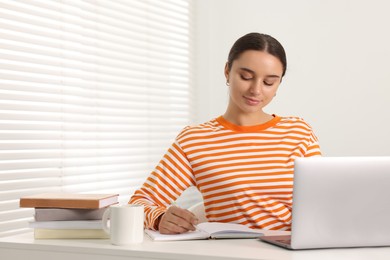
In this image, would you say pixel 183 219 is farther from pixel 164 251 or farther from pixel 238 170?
pixel 238 170

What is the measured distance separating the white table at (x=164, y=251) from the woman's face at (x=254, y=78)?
627 mm

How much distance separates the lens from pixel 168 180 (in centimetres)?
209

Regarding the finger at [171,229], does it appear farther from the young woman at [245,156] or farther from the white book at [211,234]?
the young woman at [245,156]

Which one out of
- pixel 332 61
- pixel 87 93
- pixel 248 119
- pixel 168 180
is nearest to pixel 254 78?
pixel 248 119

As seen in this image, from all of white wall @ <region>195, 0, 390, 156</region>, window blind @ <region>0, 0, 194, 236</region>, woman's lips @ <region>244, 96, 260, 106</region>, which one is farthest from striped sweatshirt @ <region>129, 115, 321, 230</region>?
white wall @ <region>195, 0, 390, 156</region>

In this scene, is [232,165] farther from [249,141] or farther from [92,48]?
[92,48]

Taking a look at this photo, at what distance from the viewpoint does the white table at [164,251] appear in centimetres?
135

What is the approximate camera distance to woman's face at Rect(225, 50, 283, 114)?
2.04 metres

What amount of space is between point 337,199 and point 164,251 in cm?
41

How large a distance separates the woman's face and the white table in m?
0.63

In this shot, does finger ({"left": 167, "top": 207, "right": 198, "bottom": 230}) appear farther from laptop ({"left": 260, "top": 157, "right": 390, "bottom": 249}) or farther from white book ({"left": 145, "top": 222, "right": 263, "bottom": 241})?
laptop ({"left": 260, "top": 157, "right": 390, "bottom": 249})

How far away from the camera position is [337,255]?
4.45ft

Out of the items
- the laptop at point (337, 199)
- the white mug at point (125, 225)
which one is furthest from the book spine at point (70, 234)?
the laptop at point (337, 199)

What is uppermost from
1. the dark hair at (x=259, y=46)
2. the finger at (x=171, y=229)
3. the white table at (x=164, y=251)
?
the dark hair at (x=259, y=46)
